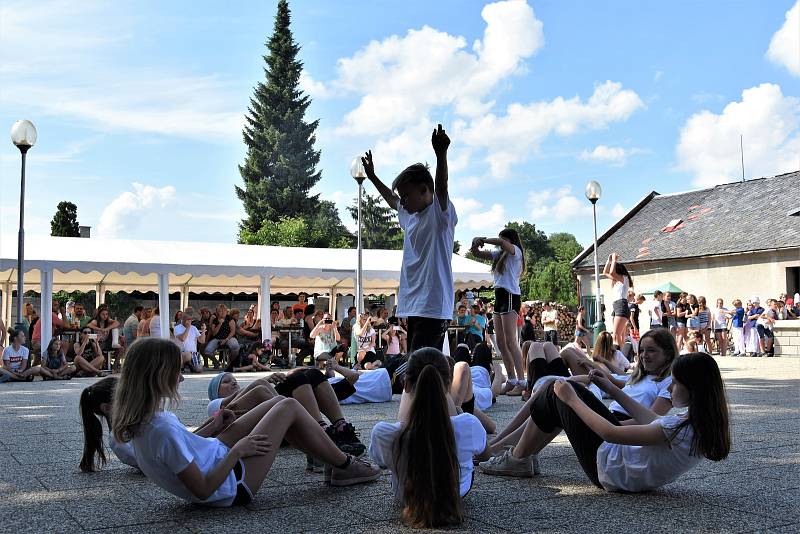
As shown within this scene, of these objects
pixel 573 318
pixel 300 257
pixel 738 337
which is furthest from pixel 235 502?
pixel 573 318

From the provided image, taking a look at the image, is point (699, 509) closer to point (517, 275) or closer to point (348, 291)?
point (517, 275)

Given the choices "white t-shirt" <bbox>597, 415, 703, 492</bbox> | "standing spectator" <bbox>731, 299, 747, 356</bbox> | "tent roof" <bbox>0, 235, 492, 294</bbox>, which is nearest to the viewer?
"white t-shirt" <bbox>597, 415, 703, 492</bbox>

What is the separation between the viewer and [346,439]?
4.79 m

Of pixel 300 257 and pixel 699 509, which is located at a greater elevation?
pixel 300 257

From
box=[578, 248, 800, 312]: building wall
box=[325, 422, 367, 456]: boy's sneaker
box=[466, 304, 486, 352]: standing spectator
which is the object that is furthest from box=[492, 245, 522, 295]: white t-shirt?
box=[578, 248, 800, 312]: building wall

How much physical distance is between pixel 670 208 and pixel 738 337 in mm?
17866

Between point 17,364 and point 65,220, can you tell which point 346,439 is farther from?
point 65,220

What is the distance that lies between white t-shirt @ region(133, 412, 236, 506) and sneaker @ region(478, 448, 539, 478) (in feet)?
5.18

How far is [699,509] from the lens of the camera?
3.70m

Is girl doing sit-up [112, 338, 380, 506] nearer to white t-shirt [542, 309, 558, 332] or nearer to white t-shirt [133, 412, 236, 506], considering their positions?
white t-shirt [133, 412, 236, 506]

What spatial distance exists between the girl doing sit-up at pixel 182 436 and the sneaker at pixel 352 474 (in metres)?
0.42

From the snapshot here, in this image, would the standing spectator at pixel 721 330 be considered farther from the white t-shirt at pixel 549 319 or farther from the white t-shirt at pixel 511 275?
the white t-shirt at pixel 511 275

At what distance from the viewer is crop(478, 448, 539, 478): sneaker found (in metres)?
4.50

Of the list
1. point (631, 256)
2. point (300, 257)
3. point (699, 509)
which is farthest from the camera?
point (631, 256)
